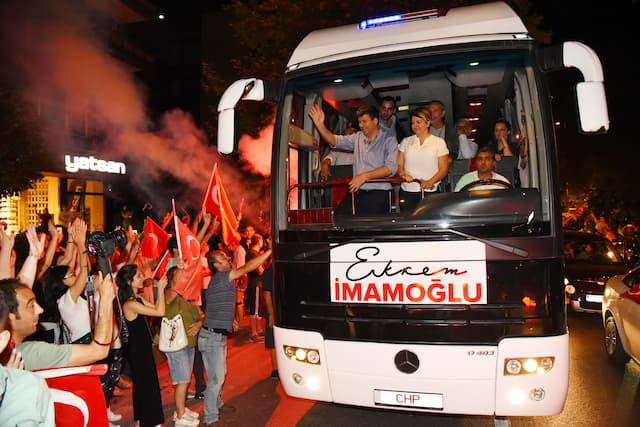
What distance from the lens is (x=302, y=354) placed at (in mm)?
4113

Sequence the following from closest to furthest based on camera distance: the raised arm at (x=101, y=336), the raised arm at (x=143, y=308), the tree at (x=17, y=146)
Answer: the raised arm at (x=101, y=336), the raised arm at (x=143, y=308), the tree at (x=17, y=146)

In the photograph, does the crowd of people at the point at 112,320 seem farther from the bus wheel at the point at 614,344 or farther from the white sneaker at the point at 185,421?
the bus wheel at the point at 614,344

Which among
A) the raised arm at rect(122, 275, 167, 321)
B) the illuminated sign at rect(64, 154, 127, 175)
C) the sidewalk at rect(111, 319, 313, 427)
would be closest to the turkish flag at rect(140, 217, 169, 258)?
the sidewalk at rect(111, 319, 313, 427)

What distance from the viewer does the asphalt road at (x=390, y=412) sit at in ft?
16.9

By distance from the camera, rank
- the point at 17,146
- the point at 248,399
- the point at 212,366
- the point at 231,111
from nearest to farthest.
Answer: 1. the point at 231,111
2. the point at 212,366
3. the point at 248,399
4. the point at 17,146

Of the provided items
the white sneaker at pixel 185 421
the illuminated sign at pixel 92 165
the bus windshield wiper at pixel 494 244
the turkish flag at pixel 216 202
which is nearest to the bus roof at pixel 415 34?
the bus windshield wiper at pixel 494 244

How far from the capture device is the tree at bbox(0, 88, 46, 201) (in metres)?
12.5

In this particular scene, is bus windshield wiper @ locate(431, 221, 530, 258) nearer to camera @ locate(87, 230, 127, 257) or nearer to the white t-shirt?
the white t-shirt

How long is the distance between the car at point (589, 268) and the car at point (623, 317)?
131 centimetres

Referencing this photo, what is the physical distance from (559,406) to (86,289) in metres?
4.03

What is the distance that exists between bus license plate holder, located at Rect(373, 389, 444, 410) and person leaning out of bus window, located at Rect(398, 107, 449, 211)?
144 cm

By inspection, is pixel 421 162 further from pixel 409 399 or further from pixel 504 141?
pixel 409 399

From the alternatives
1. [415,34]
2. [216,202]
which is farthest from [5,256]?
[216,202]

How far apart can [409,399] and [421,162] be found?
189 cm
